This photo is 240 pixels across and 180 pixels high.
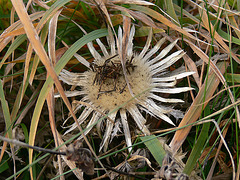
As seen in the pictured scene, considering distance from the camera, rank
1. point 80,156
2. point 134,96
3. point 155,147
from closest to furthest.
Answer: point 80,156
point 155,147
point 134,96

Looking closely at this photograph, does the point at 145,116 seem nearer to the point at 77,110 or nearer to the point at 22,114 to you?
the point at 77,110

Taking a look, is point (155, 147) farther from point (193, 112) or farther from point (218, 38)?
point (218, 38)

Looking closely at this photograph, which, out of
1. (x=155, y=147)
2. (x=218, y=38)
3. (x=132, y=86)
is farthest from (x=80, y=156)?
(x=218, y=38)

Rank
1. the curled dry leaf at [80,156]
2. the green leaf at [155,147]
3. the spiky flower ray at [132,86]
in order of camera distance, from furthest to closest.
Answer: the spiky flower ray at [132,86]
the green leaf at [155,147]
the curled dry leaf at [80,156]

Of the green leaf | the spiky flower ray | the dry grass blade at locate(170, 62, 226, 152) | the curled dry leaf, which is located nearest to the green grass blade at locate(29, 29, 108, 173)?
the spiky flower ray

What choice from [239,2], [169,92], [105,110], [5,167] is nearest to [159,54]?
[169,92]

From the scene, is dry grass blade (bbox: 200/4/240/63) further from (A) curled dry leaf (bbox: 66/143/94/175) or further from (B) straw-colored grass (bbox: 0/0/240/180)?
(A) curled dry leaf (bbox: 66/143/94/175)

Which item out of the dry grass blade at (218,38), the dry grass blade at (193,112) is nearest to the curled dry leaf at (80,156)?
the dry grass blade at (193,112)

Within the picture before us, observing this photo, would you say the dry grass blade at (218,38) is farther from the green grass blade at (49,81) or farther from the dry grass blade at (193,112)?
the green grass blade at (49,81)
